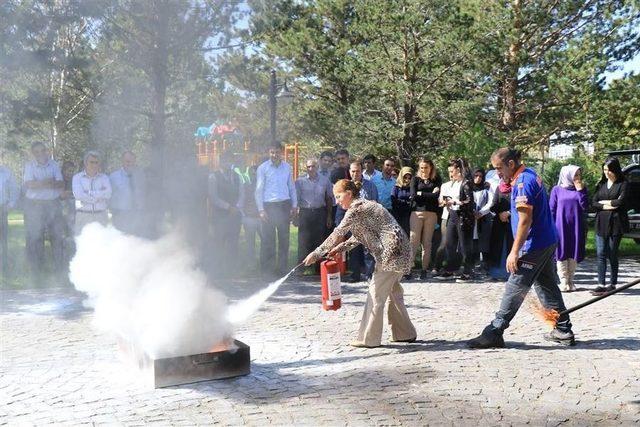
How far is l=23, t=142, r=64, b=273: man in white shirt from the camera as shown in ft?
36.0

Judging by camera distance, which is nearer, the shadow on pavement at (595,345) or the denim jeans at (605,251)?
the shadow on pavement at (595,345)

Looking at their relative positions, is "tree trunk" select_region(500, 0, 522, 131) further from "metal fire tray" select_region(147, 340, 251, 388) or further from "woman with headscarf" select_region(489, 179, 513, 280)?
"metal fire tray" select_region(147, 340, 251, 388)

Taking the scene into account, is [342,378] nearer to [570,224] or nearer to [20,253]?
[570,224]

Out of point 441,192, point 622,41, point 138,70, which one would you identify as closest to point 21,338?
point 138,70

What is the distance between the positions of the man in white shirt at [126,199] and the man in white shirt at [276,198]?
197 centimetres

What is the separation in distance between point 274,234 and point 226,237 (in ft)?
2.85

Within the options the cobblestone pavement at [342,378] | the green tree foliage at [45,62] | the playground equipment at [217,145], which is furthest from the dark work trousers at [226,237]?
the cobblestone pavement at [342,378]

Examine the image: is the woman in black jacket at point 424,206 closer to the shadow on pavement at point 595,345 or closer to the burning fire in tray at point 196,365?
the shadow on pavement at point 595,345

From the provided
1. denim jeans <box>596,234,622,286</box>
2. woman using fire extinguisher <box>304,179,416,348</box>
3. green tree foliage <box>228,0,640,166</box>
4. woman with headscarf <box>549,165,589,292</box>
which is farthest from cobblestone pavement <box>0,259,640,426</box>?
green tree foliage <box>228,0,640,166</box>

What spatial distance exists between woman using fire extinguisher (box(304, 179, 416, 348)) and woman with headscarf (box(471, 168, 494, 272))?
187 inches

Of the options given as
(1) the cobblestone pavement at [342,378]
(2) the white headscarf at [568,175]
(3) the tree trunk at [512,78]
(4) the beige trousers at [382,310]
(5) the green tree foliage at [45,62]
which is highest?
(3) the tree trunk at [512,78]

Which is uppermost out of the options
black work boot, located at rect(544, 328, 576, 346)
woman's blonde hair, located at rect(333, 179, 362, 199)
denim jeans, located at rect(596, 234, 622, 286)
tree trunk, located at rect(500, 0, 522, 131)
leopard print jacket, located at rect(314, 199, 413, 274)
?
tree trunk, located at rect(500, 0, 522, 131)

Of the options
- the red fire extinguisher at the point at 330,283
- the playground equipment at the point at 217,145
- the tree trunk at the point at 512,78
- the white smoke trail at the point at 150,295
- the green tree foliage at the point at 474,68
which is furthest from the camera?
the tree trunk at the point at 512,78

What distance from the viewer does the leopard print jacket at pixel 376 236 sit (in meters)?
6.87
